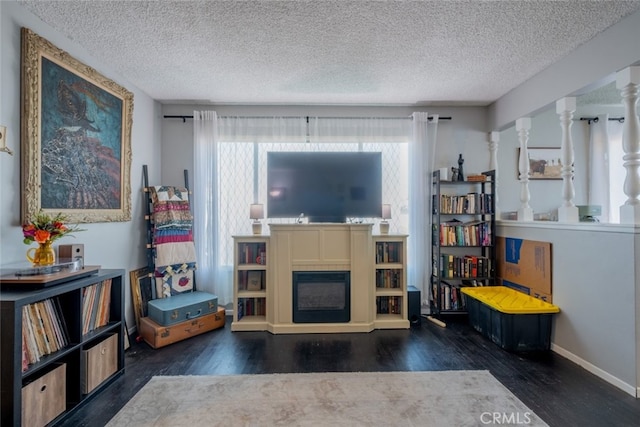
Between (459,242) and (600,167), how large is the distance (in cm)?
229

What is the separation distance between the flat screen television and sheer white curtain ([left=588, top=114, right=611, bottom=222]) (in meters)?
3.01

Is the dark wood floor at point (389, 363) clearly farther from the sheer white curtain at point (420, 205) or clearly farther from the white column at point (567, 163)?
the white column at point (567, 163)

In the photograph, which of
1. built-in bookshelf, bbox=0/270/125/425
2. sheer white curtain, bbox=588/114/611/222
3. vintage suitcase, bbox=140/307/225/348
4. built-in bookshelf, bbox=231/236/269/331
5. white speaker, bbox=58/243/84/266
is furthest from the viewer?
sheer white curtain, bbox=588/114/611/222

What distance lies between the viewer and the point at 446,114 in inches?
147

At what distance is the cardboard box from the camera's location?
2.77m

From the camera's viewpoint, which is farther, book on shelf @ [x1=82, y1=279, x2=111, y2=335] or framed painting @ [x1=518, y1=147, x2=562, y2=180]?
framed painting @ [x1=518, y1=147, x2=562, y2=180]

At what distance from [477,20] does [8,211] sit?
3.41 meters

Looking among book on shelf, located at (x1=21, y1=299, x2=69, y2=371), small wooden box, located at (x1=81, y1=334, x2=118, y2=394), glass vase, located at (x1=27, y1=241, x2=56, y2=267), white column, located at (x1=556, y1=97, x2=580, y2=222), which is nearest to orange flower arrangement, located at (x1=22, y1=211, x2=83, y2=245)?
glass vase, located at (x1=27, y1=241, x2=56, y2=267)

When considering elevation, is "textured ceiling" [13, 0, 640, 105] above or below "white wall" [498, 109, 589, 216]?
above

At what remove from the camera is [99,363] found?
204 centimetres

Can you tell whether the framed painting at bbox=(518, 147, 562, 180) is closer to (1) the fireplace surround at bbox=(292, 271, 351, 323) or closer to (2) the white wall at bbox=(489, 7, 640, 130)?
(2) the white wall at bbox=(489, 7, 640, 130)

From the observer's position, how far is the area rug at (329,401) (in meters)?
1.77

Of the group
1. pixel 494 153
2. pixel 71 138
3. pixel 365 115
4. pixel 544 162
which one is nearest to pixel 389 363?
pixel 365 115

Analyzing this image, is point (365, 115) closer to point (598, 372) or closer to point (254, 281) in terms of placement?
point (254, 281)
